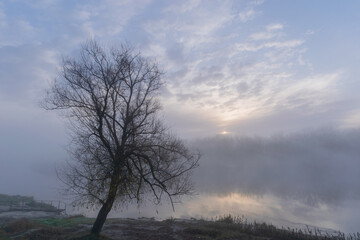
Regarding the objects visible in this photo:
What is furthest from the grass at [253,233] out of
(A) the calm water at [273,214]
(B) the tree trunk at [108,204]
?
(A) the calm water at [273,214]

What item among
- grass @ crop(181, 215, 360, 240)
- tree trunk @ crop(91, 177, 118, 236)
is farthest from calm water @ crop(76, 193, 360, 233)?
tree trunk @ crop(91, 177, 118, 236)

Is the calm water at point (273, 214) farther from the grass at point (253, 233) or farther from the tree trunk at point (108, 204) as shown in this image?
the tree trunk at point (108, 204)

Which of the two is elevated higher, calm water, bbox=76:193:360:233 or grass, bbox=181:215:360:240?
calm water, bbox=76:193:360:233

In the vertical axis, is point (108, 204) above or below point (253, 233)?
above

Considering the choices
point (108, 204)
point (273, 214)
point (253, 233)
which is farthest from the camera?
point (273, 214)

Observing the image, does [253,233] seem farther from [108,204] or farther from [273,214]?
[273,214]

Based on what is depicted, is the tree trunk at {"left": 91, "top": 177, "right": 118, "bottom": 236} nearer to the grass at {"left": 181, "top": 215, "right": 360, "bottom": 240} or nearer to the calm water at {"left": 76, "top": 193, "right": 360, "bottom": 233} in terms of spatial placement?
the grass at {"left": 181, "top": 215, "right": 360, "bottom": 240}

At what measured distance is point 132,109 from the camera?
15508 mm

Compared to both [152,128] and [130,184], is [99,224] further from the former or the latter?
[152,128]

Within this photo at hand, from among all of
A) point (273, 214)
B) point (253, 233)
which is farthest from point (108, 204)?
point (273, 214)

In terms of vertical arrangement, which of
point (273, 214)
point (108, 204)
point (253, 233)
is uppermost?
point (273, 214)

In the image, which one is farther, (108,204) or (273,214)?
(273,214)

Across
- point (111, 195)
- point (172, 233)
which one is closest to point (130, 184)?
point (111, 195)

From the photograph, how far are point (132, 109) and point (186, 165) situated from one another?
4.55 m
